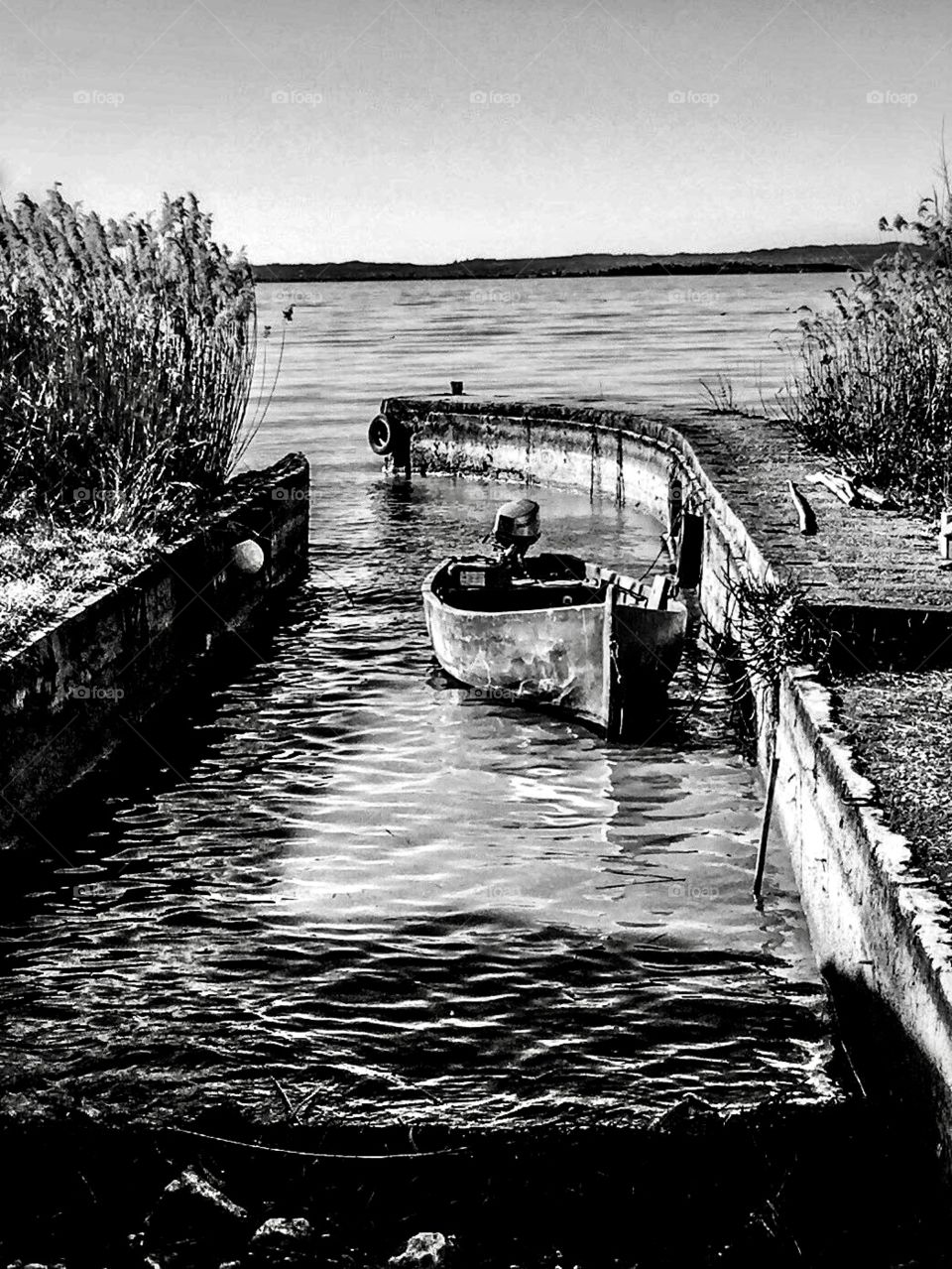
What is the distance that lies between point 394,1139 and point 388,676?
6.60 metres

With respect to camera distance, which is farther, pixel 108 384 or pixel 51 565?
pixel 108 384

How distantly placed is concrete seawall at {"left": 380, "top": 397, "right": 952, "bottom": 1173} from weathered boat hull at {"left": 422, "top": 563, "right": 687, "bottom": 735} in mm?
649

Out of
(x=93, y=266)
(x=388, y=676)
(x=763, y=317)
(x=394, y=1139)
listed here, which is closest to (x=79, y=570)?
(x=388, y=676)

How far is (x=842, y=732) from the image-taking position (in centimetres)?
601

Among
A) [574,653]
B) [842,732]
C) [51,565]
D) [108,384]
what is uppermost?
[108,384]

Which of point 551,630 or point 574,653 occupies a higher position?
point 551,630

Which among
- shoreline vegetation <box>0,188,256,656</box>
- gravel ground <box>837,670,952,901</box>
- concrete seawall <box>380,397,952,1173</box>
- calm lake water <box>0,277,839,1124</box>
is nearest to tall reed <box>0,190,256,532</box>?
shoreline vegetation <box>0,188,256,656</box>

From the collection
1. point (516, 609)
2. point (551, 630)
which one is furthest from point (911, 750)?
point (516, 609)

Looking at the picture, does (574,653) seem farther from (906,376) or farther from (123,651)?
(906,376)

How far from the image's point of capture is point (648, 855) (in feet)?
24.1

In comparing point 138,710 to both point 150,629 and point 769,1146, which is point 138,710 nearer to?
point 150,629

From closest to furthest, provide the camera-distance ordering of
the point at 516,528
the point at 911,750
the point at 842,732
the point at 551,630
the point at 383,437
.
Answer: the point at 911,750 < the point at 842,732 < the point at 551,630 < the point at 516,528 < the point at 383,437

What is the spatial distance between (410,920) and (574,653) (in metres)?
3.42

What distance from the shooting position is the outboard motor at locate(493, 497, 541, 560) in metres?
11.2
